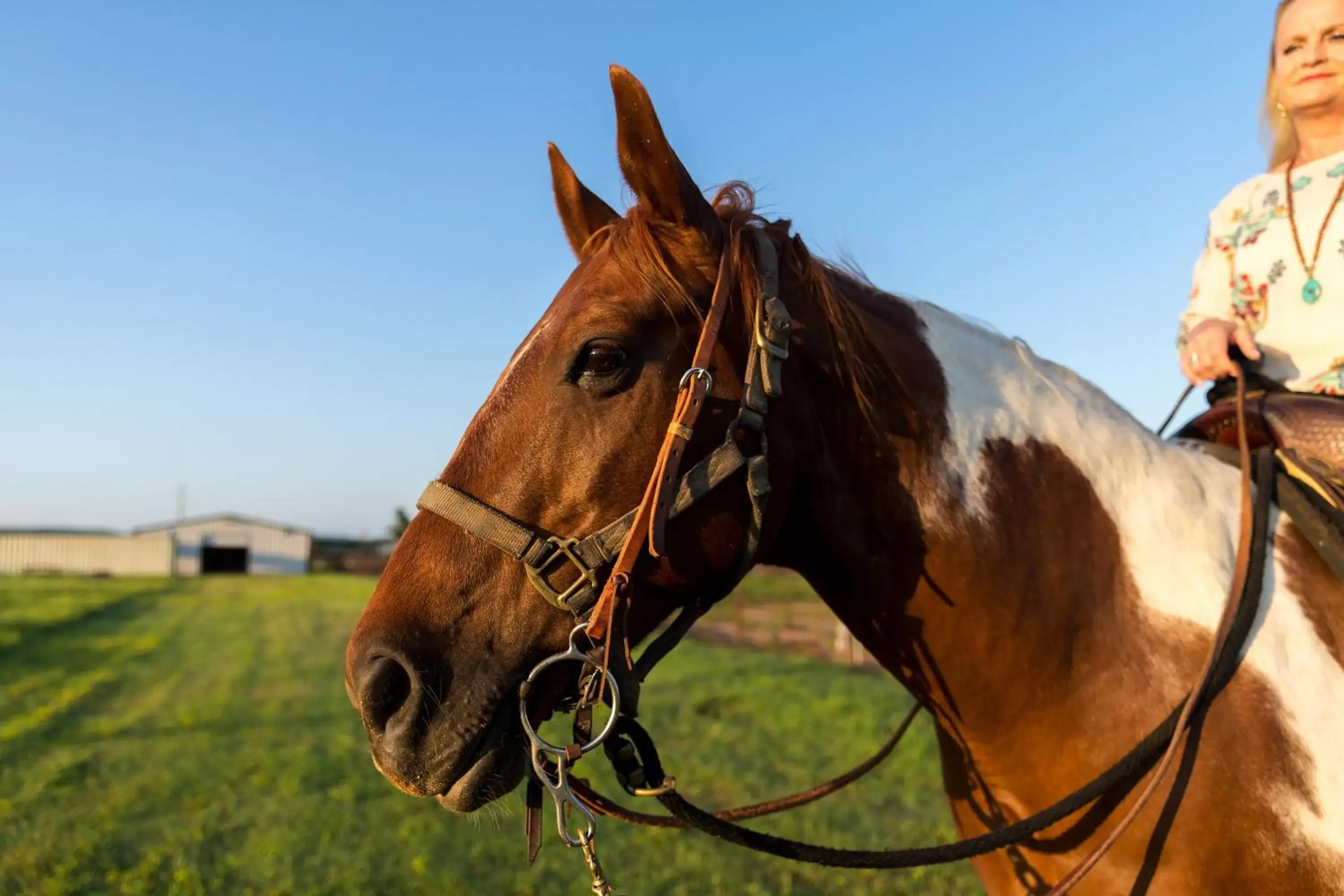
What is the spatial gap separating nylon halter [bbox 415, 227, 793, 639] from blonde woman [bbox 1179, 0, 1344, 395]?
4.53ft

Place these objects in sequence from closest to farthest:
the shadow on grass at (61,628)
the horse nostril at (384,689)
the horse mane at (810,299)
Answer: the horse nostril at (384,689) < the horse mane at (810,299) < the shadow on grass at (61,628)

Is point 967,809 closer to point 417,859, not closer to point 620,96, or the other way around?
point 620,96

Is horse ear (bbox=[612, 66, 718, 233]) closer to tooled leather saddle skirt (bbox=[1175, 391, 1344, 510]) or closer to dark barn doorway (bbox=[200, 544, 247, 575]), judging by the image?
tooled leather saddle skirt (bbox=[1175, 391, 1344, 510])

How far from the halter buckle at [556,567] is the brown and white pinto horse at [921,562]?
0.15ft

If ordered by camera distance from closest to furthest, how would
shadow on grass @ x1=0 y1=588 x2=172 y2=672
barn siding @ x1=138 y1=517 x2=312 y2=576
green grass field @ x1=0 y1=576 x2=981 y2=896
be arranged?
green grass field @ x1=0 y1=576 x2=981 y2=896, shadow on grass @ x1=0 y1=588 x2=172 y2=672, barn siding @ x1=138 y1=517 x2=312 y2=576

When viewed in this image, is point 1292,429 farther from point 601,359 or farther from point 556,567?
point 556,567

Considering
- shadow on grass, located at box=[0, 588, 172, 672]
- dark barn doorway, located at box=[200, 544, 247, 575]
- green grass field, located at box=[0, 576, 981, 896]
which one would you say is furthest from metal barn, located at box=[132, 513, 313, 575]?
green grass field, located at box=[0, 576, 981, 896]

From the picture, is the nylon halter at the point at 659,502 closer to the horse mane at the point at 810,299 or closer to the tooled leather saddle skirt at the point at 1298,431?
the horse mane at the point at 810,299

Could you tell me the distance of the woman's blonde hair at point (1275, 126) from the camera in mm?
2689

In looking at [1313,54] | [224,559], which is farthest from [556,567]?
[224,559]

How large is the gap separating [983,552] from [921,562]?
140mm

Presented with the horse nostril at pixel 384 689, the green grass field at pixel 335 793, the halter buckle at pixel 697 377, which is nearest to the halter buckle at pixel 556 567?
the horse nostril at pixel 384 689

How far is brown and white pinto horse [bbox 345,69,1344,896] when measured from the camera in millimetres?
1735

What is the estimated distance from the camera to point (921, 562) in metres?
1.94
